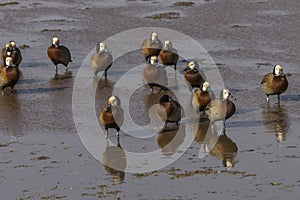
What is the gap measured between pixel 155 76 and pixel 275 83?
268 centimetres

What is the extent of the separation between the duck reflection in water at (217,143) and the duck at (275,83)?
1.67m

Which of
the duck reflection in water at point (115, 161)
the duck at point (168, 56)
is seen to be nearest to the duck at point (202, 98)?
the duck reflection in water at point (115, 161)

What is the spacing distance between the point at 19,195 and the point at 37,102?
17.7 feet

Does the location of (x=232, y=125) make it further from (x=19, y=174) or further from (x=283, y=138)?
(x=19, y=174)

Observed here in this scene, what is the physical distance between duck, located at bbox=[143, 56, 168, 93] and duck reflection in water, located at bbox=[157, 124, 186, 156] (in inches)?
98.2

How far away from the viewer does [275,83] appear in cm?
1752

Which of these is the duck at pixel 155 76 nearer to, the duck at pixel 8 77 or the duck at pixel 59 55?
the duck at pixel 59 55

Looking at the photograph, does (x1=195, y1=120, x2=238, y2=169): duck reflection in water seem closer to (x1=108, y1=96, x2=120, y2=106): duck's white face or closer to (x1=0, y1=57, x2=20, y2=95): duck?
(x1=108, y1=96, x2=120, y2=106): duck's white face

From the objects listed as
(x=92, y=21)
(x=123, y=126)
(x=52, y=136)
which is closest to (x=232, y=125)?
(x=123, y=126)

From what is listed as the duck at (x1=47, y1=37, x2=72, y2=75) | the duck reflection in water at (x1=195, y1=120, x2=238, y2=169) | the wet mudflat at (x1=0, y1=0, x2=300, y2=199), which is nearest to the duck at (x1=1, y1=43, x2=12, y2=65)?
the wet mudflat at (x1=0, y1=0, x2=300, y2=199)

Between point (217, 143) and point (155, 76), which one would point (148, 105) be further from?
point (217, 143)

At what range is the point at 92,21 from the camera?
2497cm

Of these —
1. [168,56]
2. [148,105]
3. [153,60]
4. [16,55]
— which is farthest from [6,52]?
[148,105]

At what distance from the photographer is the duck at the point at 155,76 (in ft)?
61.8
